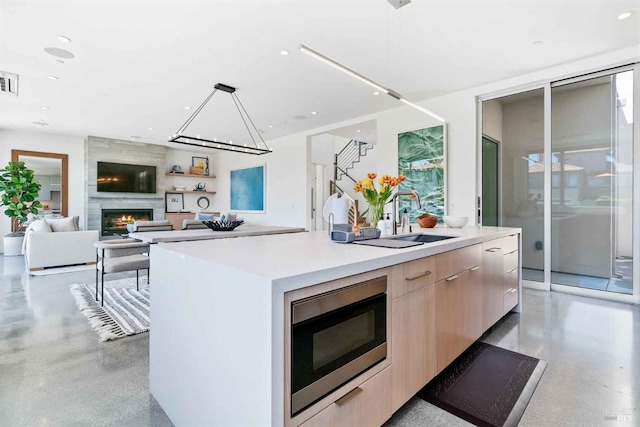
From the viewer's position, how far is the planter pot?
6.48m

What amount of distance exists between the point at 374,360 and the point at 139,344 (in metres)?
2.12

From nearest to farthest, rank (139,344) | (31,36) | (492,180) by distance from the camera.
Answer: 1. (139,344)
2. (31,36)
3. (492,180)

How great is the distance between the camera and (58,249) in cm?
522

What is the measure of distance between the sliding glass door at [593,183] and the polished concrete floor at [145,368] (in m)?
0.68

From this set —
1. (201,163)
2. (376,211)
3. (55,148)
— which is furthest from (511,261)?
(55,148)

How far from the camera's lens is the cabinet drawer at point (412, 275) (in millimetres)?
1408

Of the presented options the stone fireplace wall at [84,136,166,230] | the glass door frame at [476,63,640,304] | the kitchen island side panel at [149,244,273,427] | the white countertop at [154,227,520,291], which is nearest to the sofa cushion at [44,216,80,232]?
the stone fireplace wall at [84,136,166,230]

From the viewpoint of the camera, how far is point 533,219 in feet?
14.0

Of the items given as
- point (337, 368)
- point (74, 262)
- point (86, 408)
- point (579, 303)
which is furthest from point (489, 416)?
point (74, 262)

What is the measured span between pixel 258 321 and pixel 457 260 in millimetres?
1427

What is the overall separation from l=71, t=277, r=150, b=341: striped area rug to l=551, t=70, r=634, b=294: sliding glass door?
5.01m

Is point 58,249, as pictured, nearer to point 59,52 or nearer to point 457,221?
point 59,52

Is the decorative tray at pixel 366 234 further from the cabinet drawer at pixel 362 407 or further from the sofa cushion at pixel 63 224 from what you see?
the sofa cushion at pixel 63 224

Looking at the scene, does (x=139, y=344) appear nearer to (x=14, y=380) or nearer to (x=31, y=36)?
(x=14, y=380)
